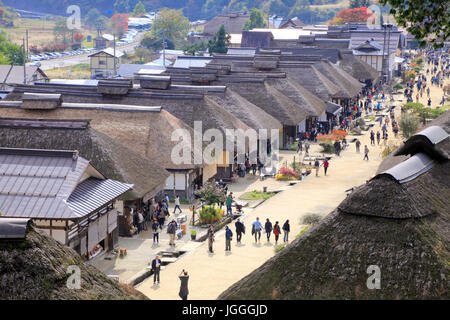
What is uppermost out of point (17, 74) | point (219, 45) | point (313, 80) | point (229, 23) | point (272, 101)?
point (229, 23)

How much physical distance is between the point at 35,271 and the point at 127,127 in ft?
80.1

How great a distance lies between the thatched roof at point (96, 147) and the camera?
2747cm

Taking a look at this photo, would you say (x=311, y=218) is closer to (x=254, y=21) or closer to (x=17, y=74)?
(x=17, y=74)

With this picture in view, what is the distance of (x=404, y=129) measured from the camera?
166ft

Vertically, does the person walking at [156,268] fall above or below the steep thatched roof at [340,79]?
below

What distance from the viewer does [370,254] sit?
11.2 metres

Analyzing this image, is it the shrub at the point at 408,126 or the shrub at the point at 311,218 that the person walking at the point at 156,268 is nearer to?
the shrub at the point at 311,218

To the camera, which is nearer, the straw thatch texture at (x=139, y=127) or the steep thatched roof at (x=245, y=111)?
the straw thatch texture at (x=139, y=127)

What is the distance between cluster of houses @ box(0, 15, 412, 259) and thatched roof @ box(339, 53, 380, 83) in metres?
6.77

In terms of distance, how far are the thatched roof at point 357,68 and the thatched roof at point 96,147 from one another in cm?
4740

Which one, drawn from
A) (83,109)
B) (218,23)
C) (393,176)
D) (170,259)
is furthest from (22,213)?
(218,23)

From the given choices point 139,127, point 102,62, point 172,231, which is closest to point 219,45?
point 102,62

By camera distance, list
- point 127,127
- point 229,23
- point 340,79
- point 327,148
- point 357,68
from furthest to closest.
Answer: point 229,23 < point 357,68 < point 340,79 < point 327,148 < point 127,127

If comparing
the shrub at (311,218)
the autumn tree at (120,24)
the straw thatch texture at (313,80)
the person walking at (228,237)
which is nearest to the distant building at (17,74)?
the straw thatch texture at (313,80)
